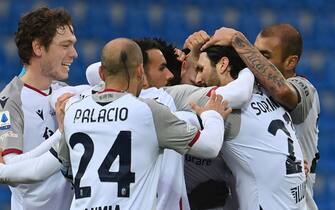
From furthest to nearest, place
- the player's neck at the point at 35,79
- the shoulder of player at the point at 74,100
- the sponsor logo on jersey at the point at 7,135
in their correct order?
the player's neck at the point at 35,79
the sponsor logo on jersey at the point at 7,135
the shoulder of player at the point at 74,100

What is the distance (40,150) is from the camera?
513 cm

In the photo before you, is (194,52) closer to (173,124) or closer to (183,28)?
(173,124)

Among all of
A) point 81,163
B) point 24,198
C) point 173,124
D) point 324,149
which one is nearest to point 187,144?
point 173,124

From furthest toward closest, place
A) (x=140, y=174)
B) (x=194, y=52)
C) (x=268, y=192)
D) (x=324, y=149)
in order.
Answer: (x=324, y=149) < (x=194, y=52) < (x=268, y=192) < (x=140, y=174)

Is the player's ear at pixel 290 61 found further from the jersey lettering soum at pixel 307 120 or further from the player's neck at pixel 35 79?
the player's neck at pixel 35 79

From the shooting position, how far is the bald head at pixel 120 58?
15.2ft

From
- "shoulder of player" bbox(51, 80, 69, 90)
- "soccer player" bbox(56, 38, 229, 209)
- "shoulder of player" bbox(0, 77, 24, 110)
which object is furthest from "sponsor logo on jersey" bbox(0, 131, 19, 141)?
"soccer player" bbox(56, 38, 229, 209)

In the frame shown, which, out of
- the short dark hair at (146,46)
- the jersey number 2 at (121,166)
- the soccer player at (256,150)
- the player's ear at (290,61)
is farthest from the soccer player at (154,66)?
the jersey number 2 at (121,166)

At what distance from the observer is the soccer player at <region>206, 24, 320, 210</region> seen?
5.18m

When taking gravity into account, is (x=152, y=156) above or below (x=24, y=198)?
above

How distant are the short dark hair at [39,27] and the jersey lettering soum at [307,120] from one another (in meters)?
1.36

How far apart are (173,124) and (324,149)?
7376mm

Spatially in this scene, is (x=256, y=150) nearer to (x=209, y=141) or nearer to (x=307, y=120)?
(x=209, y=141)

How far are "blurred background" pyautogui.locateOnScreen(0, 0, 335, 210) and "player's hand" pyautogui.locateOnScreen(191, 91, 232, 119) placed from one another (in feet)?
21.7
